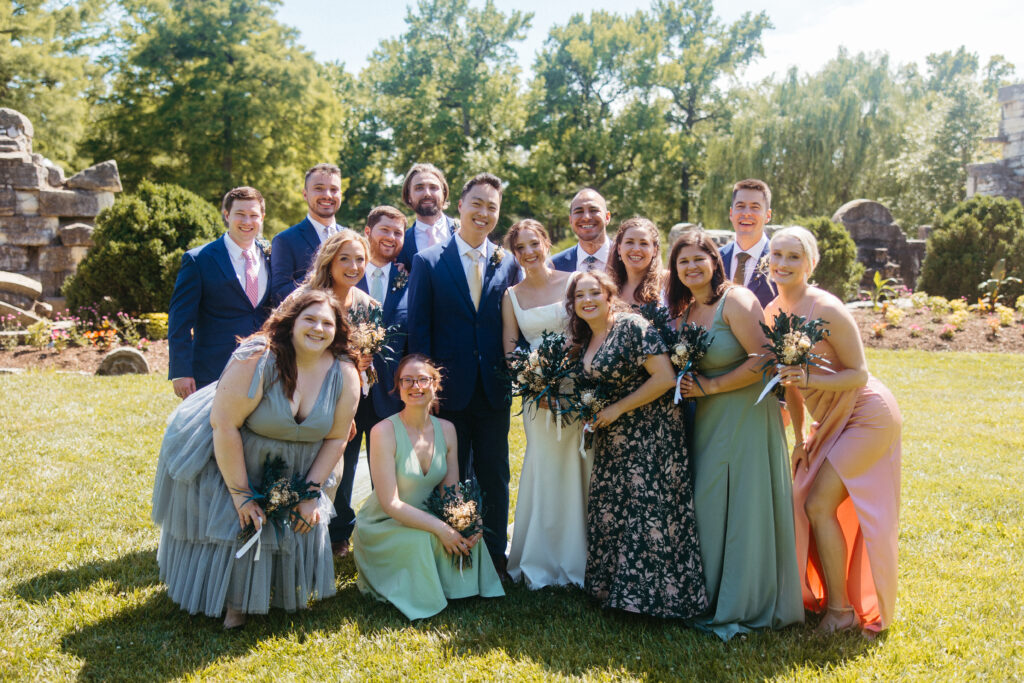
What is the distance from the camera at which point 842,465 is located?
3.56 meters

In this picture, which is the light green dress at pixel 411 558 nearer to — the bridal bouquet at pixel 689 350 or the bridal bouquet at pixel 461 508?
the bridal bouquet at pixel 461 508

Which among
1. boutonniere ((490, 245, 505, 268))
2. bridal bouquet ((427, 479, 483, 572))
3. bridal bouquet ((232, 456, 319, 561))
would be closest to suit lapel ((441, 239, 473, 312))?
boutonniere ((490, 245, 505, 268))

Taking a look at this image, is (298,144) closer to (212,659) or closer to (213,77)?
(213,77)

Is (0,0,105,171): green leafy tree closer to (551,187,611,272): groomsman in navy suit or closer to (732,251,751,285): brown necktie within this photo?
(551,187,611,272): groomsman in navy suit

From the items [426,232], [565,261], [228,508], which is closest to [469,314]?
[565,261]

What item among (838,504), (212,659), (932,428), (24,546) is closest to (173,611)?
(212,659)

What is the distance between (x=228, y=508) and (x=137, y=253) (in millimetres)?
9386

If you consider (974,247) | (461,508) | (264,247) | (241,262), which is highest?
(974,247)

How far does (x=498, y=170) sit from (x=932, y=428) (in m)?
20.3

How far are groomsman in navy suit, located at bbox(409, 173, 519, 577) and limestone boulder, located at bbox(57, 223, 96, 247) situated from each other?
38.4ft

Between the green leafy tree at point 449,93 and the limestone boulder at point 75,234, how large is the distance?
1419 cm

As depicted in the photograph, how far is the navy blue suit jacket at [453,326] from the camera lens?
4.23m

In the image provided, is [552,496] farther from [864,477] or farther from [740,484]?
[864,477]

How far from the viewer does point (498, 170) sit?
85.3ft
